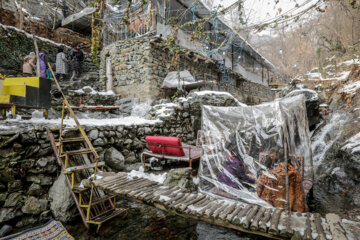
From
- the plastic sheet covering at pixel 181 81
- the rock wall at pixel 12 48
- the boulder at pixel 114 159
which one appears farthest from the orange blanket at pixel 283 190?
the rock wall at pixel 12 48

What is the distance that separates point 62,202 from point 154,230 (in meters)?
1.90

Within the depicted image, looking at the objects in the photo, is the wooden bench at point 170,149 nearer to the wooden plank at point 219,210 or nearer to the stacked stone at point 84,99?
the wooden plank at point 219,210

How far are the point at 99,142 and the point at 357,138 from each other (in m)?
7.47

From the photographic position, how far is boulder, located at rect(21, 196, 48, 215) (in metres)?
3.70

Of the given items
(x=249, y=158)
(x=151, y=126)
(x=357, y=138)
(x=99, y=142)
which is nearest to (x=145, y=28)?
(x=151, y=126)

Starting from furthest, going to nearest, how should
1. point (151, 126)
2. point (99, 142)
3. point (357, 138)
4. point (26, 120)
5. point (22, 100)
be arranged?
point (151, 126), point (357, 138), point (99, 142), point (26, 120), point (22, 100)

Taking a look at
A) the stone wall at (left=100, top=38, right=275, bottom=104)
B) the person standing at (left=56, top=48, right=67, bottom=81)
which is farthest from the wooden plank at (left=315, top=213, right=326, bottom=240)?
the person standing at (left=56, top=48, right=67, bottom=81)

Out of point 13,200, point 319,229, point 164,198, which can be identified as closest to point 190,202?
point 164,198

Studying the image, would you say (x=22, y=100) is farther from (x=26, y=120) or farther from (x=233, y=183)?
(x=233, y=183)

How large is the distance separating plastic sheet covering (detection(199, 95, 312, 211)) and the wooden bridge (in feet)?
3.26

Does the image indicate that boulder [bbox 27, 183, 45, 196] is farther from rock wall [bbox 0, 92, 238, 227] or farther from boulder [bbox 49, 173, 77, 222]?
Result: boulder [bbox 49, 173, 77, 222]

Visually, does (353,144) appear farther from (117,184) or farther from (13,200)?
(13,200)

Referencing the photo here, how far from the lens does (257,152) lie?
3887 millimetres

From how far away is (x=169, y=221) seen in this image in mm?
3762
